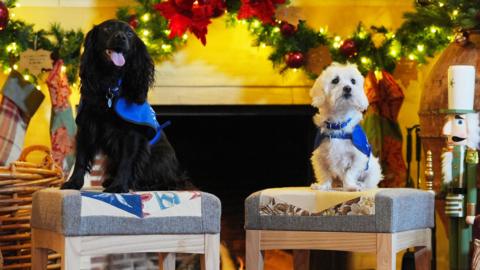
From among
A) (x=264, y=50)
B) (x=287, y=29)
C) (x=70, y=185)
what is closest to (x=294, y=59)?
(x=287, y=29)

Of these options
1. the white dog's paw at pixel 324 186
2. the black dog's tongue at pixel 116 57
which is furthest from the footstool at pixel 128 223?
the white dog's paw at pixel 324 186

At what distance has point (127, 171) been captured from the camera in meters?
2.27

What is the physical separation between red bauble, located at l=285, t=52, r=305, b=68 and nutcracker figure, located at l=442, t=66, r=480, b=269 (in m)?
1.01

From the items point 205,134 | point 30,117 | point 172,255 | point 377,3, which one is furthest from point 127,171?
point 377,3

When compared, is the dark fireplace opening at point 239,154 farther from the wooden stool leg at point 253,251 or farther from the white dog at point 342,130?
the wooden stool leg at point 253,251

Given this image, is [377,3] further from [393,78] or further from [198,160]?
[198,160]

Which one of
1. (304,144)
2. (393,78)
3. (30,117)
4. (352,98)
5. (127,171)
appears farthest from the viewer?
(304,144)

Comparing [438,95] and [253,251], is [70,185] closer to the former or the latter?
[253,251]

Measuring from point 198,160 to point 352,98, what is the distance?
1465mm

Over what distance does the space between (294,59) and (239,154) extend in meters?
0.57

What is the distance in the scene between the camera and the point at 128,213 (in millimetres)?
2119

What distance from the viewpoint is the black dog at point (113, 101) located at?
7.50ft

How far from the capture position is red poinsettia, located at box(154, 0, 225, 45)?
3.47 metres

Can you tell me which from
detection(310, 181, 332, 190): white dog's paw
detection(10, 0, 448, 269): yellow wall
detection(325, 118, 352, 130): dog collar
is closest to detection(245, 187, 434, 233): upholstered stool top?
detection(310, 181, 332, 190): white dog's paw
